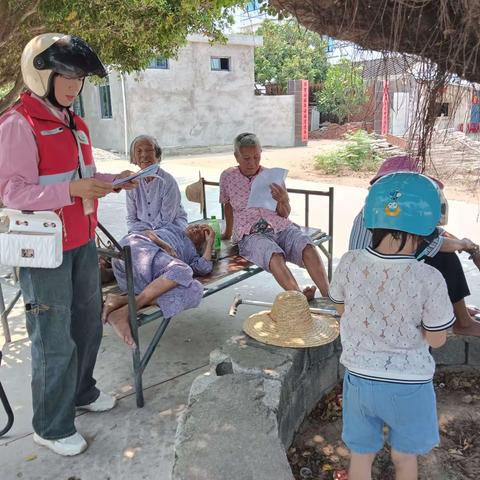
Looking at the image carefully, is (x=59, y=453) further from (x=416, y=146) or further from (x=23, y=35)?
(x=23, y=35)

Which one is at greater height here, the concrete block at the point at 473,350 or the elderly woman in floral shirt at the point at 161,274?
the elderly woman in floral shirt at the point at 161,274

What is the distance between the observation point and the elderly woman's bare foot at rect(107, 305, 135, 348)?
2.81m

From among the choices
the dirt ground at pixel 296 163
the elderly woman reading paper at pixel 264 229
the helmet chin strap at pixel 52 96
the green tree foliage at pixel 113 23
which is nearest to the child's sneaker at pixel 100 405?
the elderly woman reading paper at pixel 264 229

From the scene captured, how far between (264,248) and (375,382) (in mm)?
2107

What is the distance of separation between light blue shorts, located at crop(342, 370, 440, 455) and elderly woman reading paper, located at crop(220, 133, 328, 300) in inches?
72.8

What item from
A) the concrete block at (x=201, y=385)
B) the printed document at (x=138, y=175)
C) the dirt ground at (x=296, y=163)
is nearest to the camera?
the concrete block at (x=201, y=385)

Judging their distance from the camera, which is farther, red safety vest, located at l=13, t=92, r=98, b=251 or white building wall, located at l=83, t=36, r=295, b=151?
white building wall, located at l=83, t=36, r=295, b=151

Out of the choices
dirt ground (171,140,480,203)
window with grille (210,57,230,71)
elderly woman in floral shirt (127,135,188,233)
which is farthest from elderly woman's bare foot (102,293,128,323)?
window with grille (210,57,230,71)

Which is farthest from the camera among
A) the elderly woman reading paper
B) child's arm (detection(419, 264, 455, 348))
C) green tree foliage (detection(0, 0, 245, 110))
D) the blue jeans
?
green tree foliage (detection(0, 0, 245, 110))

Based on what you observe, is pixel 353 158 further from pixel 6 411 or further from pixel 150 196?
pixel 6 411

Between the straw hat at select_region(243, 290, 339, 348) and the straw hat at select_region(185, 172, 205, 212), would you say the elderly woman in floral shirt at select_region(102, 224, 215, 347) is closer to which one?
the straw hat at select_region(243, 290, 339, 348)

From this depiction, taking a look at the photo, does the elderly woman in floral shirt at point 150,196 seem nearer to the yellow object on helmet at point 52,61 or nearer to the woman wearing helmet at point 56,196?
the woman wearing helmet at point 56,196

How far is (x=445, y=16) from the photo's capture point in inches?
57.6

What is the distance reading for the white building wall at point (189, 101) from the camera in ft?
59.9
